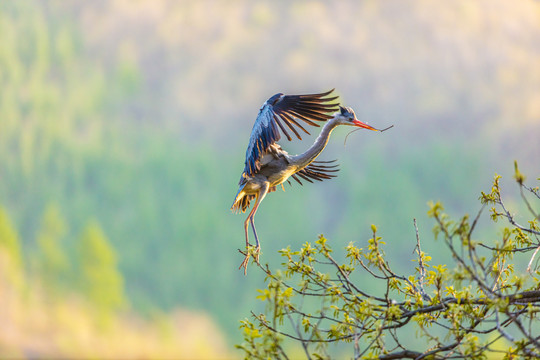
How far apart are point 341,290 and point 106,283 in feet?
40.7

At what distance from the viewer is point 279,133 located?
3.37 meters

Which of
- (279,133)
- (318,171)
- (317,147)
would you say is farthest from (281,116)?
A: (318,171)

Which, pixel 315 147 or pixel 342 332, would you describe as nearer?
pixel 342 332

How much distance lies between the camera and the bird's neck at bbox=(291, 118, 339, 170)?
11.5ft

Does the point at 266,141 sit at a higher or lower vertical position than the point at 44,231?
lower

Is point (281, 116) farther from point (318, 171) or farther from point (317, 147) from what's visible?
point (318, 171)

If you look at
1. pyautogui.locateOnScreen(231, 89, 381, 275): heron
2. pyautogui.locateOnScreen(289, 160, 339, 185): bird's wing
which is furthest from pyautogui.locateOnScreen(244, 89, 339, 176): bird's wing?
pyautogui.locateOnScreen(289, 160, 339, 185): bird's wing

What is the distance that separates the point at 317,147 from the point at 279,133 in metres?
0.25

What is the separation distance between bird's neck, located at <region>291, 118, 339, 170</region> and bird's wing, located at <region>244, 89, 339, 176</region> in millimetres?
66

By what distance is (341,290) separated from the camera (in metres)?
3.32

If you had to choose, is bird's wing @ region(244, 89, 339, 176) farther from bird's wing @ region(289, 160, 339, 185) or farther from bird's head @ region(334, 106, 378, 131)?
bird's wing @ region(289, 160, 339, 185)

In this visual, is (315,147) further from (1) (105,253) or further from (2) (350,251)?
(1) (105,253)

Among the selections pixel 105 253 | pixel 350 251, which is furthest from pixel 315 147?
pixel 105 253

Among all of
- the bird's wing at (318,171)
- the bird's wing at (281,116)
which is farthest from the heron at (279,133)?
the bird's wing at (318,171)
